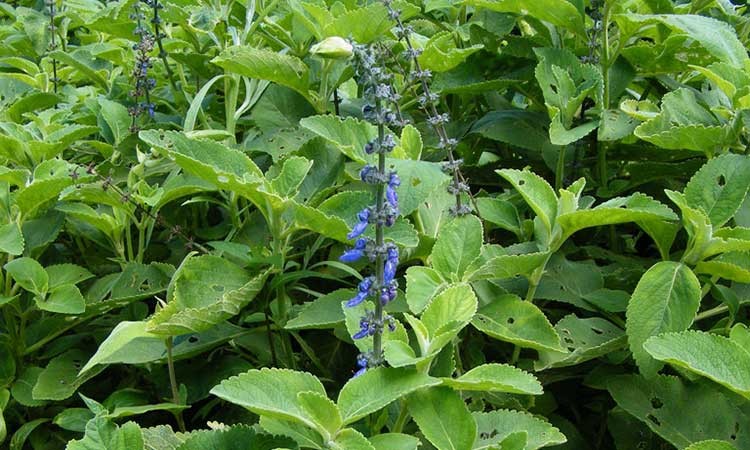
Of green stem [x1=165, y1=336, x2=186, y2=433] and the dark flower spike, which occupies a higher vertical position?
the dark flower spike

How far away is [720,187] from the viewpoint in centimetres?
161

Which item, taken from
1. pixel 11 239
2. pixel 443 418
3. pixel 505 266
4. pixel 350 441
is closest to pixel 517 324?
pixel 505 266

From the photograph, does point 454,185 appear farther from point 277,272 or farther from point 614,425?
point 614,425

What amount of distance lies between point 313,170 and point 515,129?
0.55 m

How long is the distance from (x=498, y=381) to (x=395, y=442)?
0.58ft

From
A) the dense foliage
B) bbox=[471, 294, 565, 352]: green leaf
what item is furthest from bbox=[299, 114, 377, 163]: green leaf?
bbox=[471, 294, 565, 352]: green leaf

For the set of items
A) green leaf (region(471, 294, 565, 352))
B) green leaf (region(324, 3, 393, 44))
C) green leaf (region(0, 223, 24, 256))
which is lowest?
green leaf (region(0, 223, 24, 256))

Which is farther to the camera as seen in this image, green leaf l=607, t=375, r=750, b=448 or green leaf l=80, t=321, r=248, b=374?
green leaf l=80, t=321, r=248, b=374

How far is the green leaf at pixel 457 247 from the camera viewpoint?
1.52m

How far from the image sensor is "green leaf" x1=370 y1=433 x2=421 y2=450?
1186 millimetres

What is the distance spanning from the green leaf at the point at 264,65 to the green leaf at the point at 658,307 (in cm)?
98

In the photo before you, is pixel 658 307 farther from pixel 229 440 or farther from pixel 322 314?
pixel 229 440

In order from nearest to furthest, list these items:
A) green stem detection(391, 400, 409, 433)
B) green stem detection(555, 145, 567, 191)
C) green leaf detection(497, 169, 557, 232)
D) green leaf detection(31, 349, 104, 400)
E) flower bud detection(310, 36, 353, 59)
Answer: green stem detection(391, 400, 409, 433)
flower bud detection(310, 36, 353, 59)
green leaf detection(497, 169, 557, 232)
green leaf detection(31, 349, 104, 400)
green stem detection(555, 145, 567, 191)

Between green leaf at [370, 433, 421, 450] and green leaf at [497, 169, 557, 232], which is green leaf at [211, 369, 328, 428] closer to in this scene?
green leaf at [370, 433, 421, 450]
